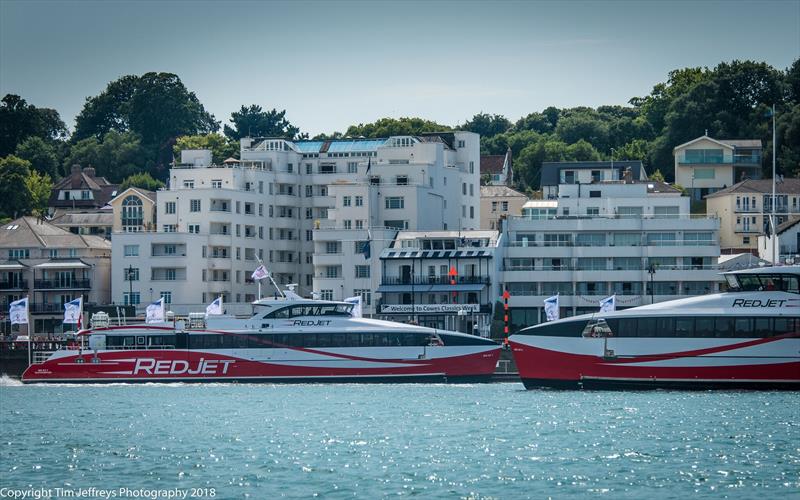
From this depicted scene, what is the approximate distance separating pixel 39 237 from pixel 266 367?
3562cm

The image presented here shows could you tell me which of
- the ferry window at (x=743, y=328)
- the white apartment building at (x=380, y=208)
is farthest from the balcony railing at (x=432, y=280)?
the ferry window at (x=743, y=328)

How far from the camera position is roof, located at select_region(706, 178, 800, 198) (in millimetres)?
110250

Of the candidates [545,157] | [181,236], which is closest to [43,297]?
[181,236]

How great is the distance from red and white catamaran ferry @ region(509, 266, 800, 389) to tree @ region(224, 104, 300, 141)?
289 ft

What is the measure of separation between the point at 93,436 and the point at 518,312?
4549 cm

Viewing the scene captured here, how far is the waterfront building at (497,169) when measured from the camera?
132750 millimetres

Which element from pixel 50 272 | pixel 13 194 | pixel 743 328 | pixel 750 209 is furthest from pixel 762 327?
pixel 13 194

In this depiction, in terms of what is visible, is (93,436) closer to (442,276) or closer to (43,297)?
(442,276)

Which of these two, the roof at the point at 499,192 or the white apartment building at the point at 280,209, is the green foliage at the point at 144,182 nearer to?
the white apartment building at the point at 280,209

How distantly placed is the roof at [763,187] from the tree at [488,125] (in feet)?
155

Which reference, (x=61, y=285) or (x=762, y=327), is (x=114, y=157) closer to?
(x=61, y=285)

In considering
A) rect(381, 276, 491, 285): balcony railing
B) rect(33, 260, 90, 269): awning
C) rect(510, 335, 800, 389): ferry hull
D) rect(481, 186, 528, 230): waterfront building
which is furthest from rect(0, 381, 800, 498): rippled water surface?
rect(481, 186, 528, 230): waterfront building

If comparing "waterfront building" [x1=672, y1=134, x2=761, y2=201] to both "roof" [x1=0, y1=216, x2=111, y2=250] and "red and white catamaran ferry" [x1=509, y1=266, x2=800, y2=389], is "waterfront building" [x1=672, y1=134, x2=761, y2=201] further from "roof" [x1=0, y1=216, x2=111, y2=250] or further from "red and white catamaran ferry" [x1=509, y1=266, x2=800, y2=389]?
"red and white catamaran ferry" [x1=509, y1=266, x2=800, y2=389]

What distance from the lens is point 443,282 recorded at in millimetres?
93250
